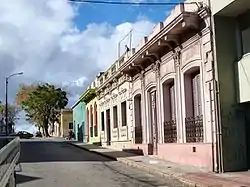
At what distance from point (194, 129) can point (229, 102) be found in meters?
2.47

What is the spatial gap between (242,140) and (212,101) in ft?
5.28

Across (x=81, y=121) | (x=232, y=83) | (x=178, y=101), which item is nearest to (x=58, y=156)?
(x=178, y=101)

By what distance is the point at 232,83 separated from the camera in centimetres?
1536

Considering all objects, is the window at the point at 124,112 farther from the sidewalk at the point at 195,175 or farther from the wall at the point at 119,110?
the sidewalk at the point at 195,175

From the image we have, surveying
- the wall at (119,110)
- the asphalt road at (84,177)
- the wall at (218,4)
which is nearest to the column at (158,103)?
the asphalt road at (84,177)

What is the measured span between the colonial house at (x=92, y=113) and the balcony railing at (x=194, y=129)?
20731 millimetres

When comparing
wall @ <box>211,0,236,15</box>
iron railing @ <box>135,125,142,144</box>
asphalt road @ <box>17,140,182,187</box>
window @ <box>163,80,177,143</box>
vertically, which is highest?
wall @ <box>211,0,236,15</box>

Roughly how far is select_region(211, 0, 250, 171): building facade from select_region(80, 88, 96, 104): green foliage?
2490 centimetres

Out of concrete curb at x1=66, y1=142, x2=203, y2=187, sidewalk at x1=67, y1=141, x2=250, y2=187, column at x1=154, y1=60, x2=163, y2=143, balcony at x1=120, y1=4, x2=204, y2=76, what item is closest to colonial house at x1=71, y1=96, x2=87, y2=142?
concrete curb at x1=66, y1=142, x2=203, y2=187

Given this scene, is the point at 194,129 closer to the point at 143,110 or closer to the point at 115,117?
the point at 143,110

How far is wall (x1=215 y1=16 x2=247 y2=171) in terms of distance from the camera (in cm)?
1508

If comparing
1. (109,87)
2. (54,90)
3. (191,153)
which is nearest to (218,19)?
(191,153)

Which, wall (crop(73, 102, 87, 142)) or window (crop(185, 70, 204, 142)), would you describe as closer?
window (crop(185, 70, 204, 142))

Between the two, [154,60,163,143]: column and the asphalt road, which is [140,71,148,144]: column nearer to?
[154,60,163,143]: column
